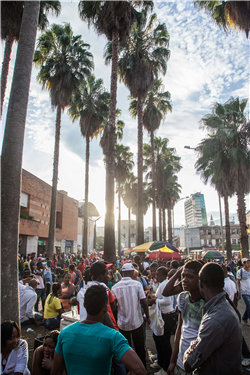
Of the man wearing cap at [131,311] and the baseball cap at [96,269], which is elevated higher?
the baseball cap at [96,269]

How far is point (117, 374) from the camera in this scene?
3.22 meters

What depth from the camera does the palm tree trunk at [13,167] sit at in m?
5.08

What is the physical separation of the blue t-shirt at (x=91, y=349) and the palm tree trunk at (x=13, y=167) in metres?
3.61

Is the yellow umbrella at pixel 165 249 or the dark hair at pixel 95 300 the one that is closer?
the dark hair at pixel 95 300

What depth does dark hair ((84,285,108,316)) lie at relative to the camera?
7.19ft

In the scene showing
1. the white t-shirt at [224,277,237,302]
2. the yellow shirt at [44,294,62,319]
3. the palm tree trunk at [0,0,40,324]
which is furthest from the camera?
the yellow shirt at [44,294,62,319]

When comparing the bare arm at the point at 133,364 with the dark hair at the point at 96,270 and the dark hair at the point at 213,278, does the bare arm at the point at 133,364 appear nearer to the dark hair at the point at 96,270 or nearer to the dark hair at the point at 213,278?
the dark hair at the point at 213,278

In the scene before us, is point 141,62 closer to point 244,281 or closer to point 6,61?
point 6,61

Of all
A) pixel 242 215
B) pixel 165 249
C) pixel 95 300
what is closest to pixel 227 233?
pixel 242 215

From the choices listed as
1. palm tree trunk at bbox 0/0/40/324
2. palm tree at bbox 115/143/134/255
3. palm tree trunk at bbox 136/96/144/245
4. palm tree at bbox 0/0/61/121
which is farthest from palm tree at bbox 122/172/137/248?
palm tree trunk at bbox 0/0/40/324

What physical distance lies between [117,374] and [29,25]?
797 centimetres

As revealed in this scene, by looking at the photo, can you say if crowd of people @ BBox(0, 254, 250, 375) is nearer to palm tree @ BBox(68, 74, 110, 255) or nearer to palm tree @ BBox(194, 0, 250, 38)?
palm tree @ BBox(194, 0, 250, 38)

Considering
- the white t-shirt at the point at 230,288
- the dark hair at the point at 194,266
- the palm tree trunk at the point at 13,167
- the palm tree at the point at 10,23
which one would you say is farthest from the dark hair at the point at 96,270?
the palm tree at the point at 10,23

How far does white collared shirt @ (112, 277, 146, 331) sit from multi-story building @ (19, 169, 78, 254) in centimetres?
2055
